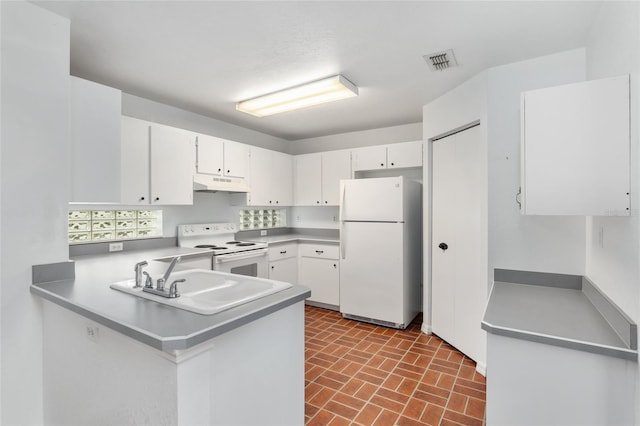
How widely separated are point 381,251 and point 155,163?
2.60m

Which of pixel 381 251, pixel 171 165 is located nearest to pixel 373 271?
pixel 381 251

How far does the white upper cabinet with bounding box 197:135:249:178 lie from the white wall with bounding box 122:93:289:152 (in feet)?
1.32

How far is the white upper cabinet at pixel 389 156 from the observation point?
13.1 ft

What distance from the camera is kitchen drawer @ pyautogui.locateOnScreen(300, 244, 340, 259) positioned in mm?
4262

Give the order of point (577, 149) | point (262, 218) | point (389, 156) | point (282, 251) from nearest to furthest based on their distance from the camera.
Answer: point (577, 149), point (389, 156), point (282, 251), point (262, 218)

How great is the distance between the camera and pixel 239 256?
355 cm

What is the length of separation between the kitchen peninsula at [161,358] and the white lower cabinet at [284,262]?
223 cm

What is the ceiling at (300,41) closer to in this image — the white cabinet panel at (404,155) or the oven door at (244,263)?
the white cabinet panel at (404,155)

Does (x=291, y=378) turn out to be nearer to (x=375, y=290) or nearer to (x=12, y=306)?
(x=12, y=306)

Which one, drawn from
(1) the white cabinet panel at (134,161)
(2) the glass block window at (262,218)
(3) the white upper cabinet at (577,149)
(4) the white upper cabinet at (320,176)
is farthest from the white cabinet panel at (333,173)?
(3) the white upper cabinet at (577,149)

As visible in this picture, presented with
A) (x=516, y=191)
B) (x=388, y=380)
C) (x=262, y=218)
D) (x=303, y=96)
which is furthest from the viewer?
(x=262, y=218)

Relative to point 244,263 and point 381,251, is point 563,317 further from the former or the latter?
point 244,263

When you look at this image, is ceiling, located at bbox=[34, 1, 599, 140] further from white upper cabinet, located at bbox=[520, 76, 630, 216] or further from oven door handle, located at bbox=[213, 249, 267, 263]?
oven door handle, located at bbox=[213, 249, 267, 263]

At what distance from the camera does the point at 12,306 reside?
5.94ft
